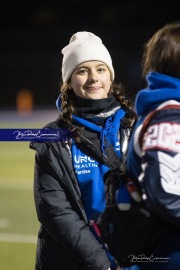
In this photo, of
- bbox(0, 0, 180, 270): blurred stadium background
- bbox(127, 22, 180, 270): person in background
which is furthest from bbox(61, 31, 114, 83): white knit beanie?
bbox(0, 0, 180, 270): blurred stadium background

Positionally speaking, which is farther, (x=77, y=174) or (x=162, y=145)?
(x=77, y=174)

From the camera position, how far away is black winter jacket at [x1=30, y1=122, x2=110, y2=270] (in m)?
2.24

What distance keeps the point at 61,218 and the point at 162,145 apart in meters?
0.91

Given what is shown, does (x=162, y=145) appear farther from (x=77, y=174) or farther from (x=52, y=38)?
(x=52, y=38)

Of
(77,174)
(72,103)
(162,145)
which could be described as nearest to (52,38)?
(72,103)

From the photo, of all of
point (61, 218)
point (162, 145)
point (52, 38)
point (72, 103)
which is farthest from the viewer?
point (52, 38)

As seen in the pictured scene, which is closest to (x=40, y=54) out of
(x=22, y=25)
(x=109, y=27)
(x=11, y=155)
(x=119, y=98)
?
(x=22, y=25)

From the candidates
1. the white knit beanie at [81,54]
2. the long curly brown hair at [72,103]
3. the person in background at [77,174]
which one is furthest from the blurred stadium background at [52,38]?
the person in background at [77,174]

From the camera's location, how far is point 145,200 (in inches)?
58.9

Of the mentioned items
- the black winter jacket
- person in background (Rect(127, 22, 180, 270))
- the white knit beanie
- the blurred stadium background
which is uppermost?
the blurred stadium background

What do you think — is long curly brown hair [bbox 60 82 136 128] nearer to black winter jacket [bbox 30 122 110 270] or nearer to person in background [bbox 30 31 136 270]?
person in background [bbox 30 31 136 270]

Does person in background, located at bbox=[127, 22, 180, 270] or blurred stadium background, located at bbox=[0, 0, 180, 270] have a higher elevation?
blurred stadium background, located at bbox=[0, 0, 180, 270]

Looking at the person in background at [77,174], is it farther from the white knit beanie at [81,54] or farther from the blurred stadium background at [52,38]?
the blurred stadium background at [52,38]

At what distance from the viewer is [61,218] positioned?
2.26m
